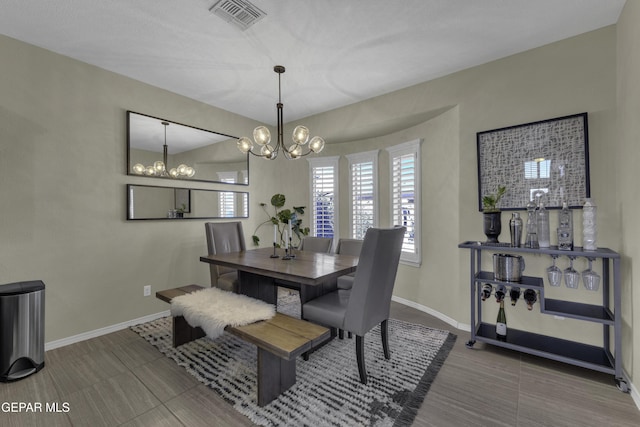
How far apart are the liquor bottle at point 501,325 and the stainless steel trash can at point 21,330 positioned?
3.86m

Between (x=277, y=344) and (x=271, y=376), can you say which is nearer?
(x=277, y=344)

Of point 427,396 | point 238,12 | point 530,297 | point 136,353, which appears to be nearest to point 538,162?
point 530,297

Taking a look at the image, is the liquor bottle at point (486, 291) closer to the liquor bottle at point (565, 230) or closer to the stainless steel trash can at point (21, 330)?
the liquor bottle at point (565, 230)

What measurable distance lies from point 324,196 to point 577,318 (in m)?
3.37

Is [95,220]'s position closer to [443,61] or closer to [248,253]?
[248,253]

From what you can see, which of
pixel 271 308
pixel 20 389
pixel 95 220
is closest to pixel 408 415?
pixel 271 308

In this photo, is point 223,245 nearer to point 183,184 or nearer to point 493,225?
point 183,184

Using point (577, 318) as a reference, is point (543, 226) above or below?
above

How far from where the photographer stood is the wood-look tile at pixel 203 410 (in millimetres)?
1678

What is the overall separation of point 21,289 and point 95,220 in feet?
2.88

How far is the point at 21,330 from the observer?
2.12 m

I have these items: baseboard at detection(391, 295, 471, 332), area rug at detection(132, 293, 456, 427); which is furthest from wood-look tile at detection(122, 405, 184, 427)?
baseboard at detection(391, 295, 471, 332)

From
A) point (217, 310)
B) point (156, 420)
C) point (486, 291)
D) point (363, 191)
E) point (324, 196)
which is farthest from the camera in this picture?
point (324, 196)

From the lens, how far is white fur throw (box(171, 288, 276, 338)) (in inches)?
80.7
